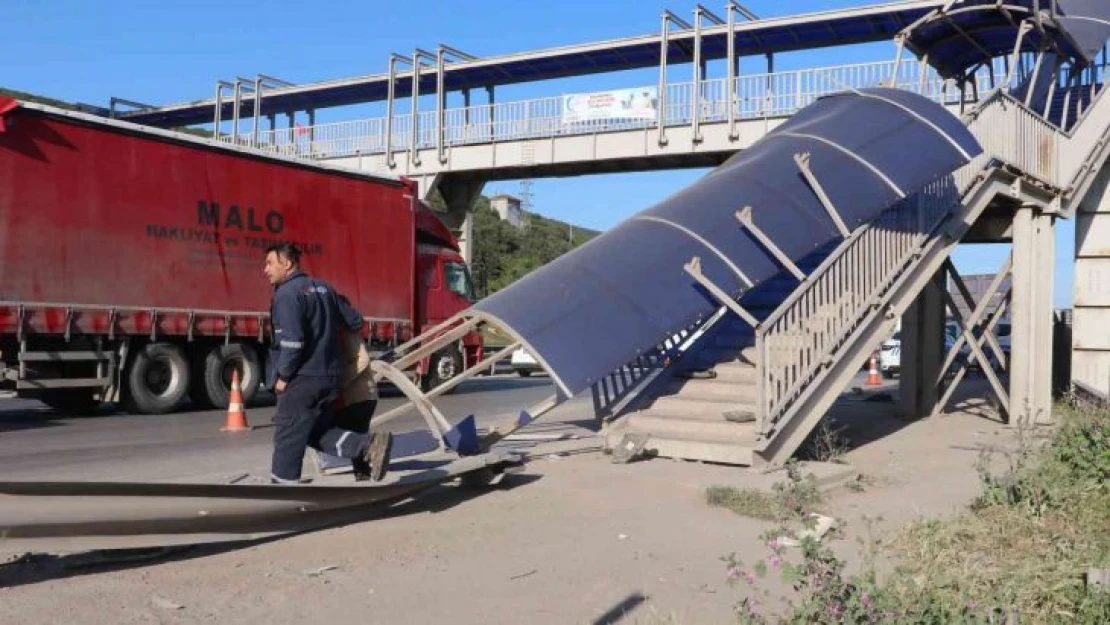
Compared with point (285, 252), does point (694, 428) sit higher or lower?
lower

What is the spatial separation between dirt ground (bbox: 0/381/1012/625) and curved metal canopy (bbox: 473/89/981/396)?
3.69ft

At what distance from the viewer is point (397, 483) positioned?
22.0 feet

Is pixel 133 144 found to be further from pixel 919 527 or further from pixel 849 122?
pixel 919 527

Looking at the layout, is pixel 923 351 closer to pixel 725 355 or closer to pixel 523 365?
pixel 725 355

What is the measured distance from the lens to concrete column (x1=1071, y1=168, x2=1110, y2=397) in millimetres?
15070

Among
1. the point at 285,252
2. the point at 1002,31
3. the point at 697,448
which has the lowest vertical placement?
the point at 697,448

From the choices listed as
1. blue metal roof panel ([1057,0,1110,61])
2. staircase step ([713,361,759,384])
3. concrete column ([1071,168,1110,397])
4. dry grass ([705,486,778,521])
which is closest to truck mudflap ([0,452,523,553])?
dry grass ([705,486,778,521])

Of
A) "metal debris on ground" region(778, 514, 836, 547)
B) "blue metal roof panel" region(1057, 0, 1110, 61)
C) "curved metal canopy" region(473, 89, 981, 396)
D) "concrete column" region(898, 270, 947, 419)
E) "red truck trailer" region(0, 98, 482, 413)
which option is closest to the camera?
"metal debris on ground" region(778, 514, 836, 547)

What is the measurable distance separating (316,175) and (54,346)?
5.29 meters

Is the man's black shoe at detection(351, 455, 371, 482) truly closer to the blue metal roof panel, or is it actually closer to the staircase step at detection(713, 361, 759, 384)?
the staircase step at detection(713, 361, 759, 384)

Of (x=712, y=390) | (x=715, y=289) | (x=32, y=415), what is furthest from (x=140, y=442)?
(x=715, y=289)

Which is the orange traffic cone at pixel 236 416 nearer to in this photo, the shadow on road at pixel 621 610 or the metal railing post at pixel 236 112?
the shadow on road at pixel 621 610

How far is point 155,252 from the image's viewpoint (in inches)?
577

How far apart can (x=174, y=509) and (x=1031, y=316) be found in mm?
11822
